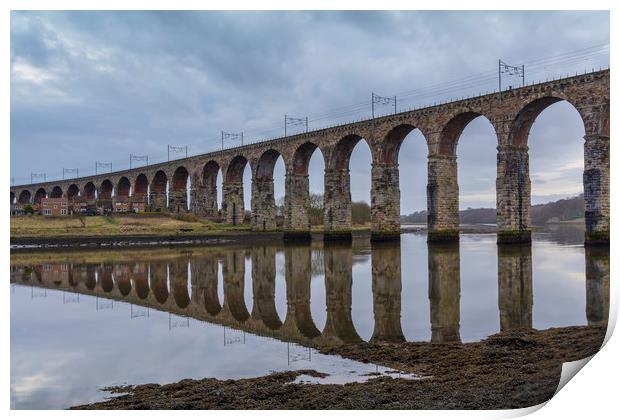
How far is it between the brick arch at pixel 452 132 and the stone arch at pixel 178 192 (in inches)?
1875

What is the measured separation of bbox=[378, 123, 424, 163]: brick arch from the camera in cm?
4541

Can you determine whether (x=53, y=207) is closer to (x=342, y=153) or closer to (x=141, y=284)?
(x=342, y=153)

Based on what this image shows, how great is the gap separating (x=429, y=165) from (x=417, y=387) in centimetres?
3457

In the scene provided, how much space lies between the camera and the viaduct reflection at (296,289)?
13.1 metres

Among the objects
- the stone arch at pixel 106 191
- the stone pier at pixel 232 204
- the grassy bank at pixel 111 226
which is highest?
the stone arch at pixel 106 191

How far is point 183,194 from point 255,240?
29698 mm

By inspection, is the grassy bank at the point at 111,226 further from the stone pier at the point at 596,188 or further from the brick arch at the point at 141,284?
the stone pier at the point at 596,188

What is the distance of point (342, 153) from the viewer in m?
51.3

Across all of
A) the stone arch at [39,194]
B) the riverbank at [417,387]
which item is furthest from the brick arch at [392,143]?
the stone arch at [39,194]

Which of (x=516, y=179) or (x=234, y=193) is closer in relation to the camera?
(x=516, y=179)

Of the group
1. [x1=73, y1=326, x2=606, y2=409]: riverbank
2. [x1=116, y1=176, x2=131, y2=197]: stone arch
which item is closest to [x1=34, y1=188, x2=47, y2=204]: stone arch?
[x1=116, y1=176, x2=131, y2=197]: stone arch

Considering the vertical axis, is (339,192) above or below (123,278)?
above

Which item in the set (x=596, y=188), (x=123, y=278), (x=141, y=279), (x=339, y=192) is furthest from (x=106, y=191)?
(x=596, y=188)

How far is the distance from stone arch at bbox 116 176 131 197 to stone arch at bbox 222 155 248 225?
35.4 metres
